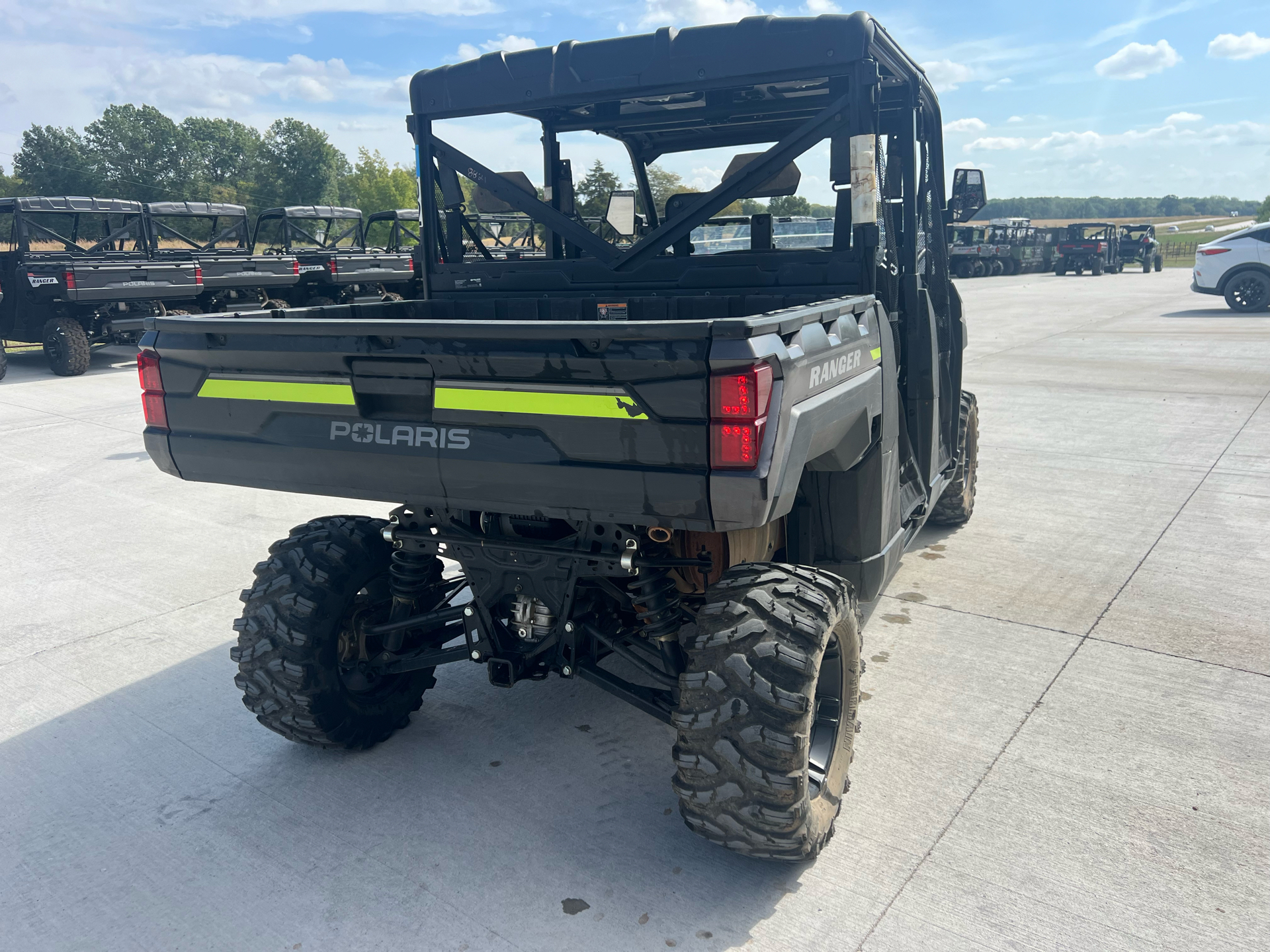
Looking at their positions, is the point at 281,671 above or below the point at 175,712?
above

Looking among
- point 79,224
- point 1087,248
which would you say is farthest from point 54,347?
point 1087,248

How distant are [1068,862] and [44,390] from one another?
12904 millimetres

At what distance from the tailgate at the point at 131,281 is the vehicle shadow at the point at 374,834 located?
1089 centimetres

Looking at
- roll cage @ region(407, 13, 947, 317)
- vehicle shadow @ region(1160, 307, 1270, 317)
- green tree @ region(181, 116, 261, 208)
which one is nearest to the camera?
roll cage @ region(407, 13, 947, 317)

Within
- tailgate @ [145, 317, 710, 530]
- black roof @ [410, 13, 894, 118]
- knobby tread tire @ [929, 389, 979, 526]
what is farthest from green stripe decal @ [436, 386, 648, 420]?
knobby tread tire @ [929, 389, 979, 526]

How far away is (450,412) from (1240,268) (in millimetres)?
19788

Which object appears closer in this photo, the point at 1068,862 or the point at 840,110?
the point at 1068,862

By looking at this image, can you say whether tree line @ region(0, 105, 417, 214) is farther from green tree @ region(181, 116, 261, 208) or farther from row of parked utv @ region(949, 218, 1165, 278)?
row of parked utv @ region(949, 218, 1165, 278)

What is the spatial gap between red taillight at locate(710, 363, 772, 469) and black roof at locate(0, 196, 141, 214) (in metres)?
13.4

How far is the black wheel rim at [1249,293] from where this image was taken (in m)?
17.7

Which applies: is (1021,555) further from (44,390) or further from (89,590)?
(44,390)

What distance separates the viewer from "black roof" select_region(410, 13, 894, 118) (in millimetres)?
3080

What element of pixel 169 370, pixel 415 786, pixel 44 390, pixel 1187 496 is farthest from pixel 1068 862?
pixel 44 390

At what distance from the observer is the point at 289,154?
10506cm
